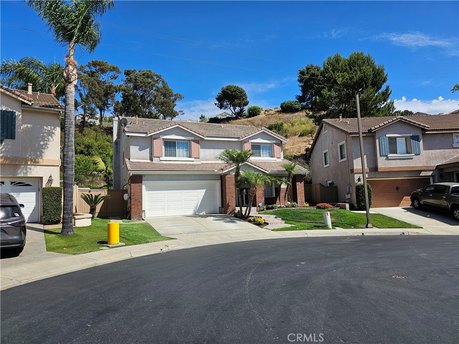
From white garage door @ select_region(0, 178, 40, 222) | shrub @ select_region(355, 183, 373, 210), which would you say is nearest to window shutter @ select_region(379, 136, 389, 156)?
shrub @ select_region(355, 183, 373, 210)

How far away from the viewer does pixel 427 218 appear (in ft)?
72.7

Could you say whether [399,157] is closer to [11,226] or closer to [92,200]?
[92,200]

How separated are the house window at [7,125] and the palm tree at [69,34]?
4.18 metres

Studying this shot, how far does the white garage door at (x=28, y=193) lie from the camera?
60.6 feet

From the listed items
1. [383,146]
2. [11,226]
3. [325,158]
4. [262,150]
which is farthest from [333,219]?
[11,226]

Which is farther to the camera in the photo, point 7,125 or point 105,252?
point 7,125

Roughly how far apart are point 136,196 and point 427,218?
708 inches

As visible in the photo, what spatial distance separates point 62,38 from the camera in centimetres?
1634

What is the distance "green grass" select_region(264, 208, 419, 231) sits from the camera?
66.8 ft

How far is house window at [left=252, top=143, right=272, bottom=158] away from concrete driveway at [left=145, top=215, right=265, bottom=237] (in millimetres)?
8010

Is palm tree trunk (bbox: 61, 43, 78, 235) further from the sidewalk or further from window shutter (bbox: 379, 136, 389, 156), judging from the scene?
window shutter (bbox: 379, 136, 389, 156)

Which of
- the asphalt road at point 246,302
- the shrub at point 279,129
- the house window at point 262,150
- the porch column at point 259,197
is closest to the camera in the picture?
the asphalt road at point 246,302

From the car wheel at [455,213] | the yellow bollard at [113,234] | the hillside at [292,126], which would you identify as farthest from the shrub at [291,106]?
the yellow bollard at [113,234]

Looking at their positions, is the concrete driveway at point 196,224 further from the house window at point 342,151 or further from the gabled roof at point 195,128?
the house window at point 342,151
